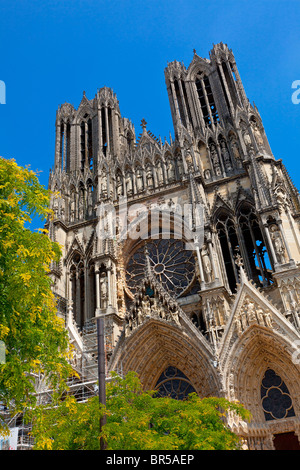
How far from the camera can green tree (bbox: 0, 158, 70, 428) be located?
912 cm

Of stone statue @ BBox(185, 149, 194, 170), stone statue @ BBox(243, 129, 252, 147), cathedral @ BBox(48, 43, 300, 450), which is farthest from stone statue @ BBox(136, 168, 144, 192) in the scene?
stone statue @ BBox(243, 129, 252, 147)

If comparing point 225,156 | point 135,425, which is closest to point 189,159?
point 225,156

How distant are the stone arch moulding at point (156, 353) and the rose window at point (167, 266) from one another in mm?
2590

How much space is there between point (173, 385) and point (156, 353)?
1.47 metres

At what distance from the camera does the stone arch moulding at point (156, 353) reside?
18.0m

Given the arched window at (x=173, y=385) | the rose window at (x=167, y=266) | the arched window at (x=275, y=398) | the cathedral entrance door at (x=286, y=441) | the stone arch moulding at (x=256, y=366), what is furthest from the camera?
the rose window at (x=167, y=266)

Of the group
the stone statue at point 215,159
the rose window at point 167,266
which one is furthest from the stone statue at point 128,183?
the stone statue at point 215,159

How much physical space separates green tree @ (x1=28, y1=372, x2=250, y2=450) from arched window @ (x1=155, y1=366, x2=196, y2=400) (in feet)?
21.3

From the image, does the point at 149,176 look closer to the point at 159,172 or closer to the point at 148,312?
the point at 159,172

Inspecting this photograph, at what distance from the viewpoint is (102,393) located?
32.0 ft

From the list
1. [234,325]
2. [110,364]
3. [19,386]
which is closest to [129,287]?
[110,364]

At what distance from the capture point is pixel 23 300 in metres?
9.34

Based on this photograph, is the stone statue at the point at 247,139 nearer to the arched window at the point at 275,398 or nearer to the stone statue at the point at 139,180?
the stone statue at the point at 139,180

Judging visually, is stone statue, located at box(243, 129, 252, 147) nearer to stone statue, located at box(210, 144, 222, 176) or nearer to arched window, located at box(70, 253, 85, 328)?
stone statue, located at box(210, 144, 222, 176)
